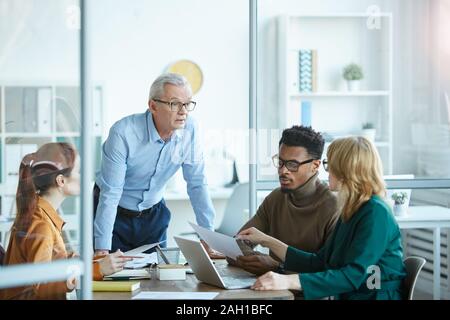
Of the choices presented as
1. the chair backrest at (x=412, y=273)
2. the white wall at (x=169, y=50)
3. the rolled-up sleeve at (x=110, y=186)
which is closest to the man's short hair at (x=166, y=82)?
the rolled-up sleeve at (x=110, y=186)

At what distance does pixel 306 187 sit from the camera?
10.9ft

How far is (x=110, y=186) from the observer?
3.88 meters

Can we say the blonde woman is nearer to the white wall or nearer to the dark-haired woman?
the dark-haired woman

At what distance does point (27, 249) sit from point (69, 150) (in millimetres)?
406

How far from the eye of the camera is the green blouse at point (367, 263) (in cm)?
273

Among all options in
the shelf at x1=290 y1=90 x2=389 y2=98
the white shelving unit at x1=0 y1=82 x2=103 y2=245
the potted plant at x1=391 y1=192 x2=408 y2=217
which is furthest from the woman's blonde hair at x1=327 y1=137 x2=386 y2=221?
the shelf at x1=290 y1=90 x2=389 y2=98

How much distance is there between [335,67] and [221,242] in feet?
12.0

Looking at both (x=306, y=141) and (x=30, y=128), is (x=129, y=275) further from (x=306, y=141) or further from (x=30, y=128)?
(x=30, y=128)

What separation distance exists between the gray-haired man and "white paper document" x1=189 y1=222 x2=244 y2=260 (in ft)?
1.28

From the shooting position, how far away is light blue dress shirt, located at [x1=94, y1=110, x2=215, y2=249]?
387 cm

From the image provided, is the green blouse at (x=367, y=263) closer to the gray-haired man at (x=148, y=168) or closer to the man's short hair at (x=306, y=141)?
the man's short hair at (x=306, y=141)

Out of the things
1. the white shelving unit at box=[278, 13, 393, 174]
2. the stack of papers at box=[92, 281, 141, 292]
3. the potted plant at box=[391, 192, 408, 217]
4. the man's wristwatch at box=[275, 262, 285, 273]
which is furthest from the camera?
the white shelving unit at box=[278, 13, 393, 174]

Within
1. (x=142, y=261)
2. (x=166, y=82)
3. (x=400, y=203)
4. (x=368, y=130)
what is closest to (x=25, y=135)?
(x=166, y=82)

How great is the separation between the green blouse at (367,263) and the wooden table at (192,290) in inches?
4.8
